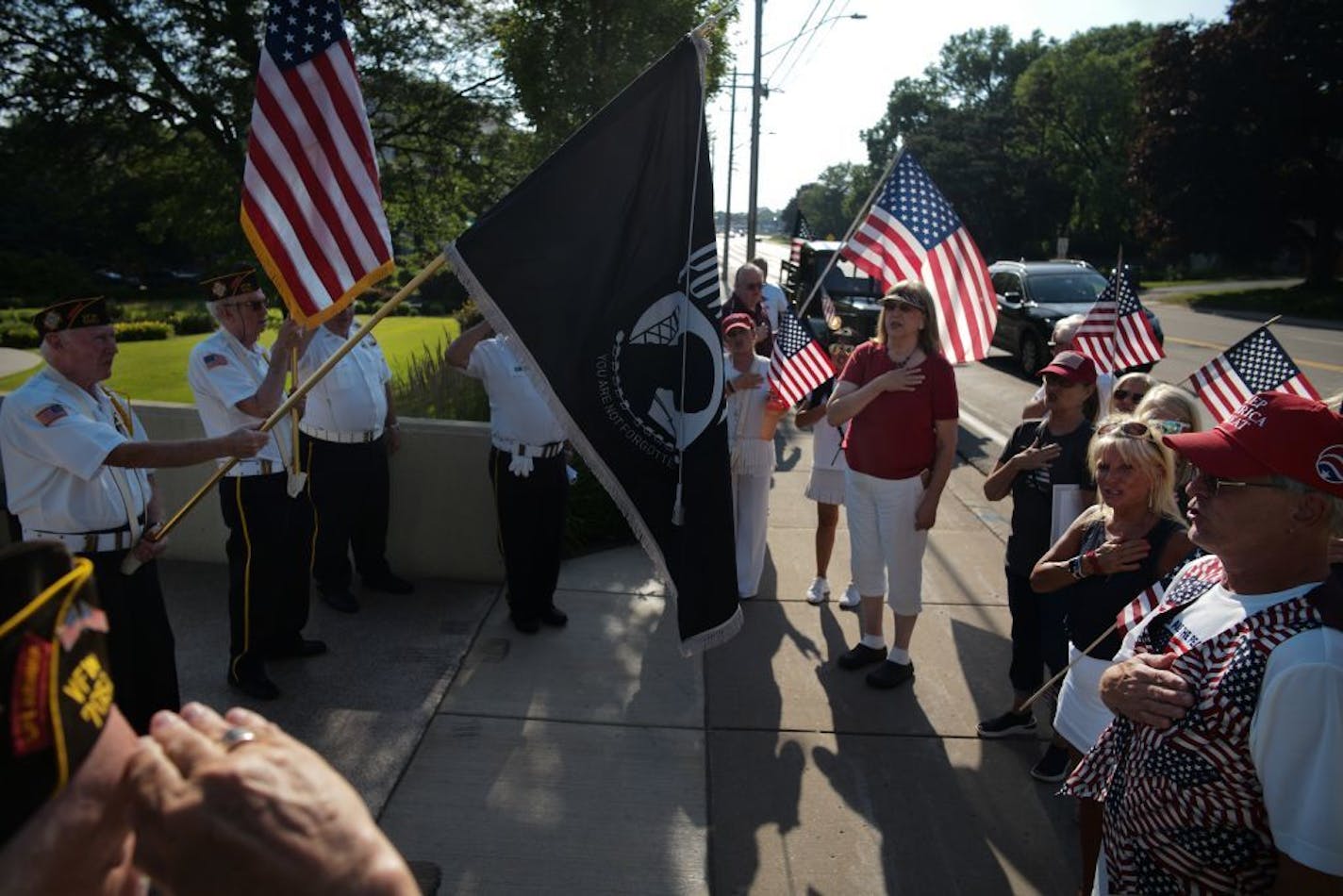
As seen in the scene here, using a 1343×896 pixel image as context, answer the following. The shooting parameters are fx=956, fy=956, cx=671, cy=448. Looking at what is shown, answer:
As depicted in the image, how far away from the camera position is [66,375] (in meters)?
3.51

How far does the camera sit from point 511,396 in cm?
510

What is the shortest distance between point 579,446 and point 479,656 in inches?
93.9

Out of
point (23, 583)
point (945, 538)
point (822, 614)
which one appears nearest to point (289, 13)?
point (23, 583)

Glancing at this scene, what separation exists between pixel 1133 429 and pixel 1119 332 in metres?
3.39

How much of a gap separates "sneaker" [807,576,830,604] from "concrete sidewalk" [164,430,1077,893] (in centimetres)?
7

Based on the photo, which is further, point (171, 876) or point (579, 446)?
point (579, 446)

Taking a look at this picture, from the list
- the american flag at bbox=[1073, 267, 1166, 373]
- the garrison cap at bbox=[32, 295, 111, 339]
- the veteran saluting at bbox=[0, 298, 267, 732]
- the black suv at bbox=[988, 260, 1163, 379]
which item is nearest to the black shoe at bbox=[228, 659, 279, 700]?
the veteran saluting at bbox=[0, 298, 267, 732]

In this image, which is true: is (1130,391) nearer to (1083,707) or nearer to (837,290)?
(1083,707)

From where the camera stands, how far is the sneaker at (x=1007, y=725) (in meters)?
4.46

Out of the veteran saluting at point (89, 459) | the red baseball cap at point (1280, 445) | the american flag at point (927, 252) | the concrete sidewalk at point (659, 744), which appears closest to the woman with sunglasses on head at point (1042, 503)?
the concrete sidewalk at point (659, 744)

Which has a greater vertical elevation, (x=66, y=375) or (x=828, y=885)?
(x=66, y=375)

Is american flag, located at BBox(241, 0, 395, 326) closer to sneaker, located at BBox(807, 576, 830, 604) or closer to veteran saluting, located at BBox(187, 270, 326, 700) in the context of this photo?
veteran saluting, located at BBox(187, 270, 326, 700)

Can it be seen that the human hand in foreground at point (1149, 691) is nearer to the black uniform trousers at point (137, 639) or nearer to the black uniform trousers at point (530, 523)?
the black uniform trousers at point (137, 639)

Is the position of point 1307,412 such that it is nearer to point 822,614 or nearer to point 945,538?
point 822,614
